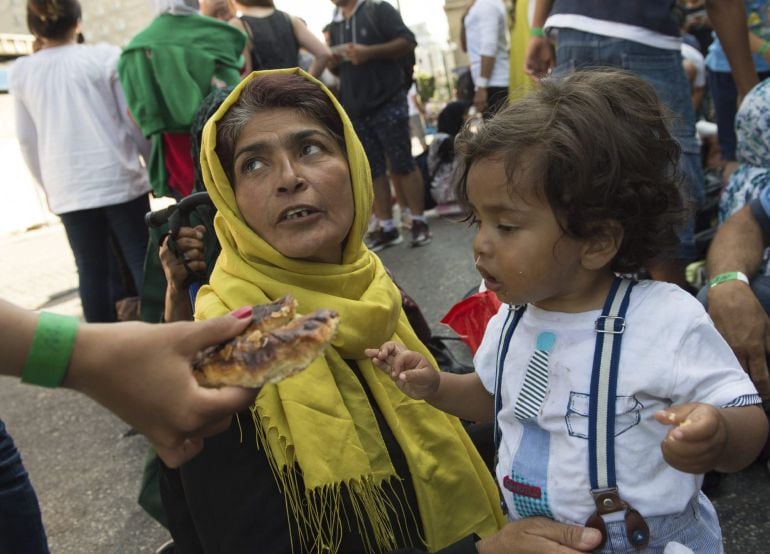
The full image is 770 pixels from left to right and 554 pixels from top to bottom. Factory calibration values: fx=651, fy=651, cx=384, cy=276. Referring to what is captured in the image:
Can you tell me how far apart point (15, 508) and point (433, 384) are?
1.04m

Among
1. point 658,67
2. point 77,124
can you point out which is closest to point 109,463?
point 77,124

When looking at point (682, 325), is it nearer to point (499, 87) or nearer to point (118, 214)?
point (118, 214)

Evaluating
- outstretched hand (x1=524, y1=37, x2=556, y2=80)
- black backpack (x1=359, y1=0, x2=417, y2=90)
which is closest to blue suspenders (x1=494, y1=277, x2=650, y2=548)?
outstretched hand (x1=524, y1=37, x2=556, y2=80)

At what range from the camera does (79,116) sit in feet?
12.2

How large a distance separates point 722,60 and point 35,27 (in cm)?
379

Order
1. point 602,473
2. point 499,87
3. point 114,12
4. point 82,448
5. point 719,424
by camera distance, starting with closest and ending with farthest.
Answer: point 719,424
point 602,473
point 82,448
point 499,87
point 114,12

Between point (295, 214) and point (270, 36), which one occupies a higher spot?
point (270, 36)

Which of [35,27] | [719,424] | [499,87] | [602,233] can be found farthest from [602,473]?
[499,87]

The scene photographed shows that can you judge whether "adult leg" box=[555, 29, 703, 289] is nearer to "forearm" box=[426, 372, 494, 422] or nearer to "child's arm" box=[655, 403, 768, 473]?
"forearm" box=[426, 372, 494, 422]

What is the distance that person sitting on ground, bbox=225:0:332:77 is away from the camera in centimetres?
437

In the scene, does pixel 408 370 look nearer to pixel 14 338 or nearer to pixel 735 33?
pixel 14 338

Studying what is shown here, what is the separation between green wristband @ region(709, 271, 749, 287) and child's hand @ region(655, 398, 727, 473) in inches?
37.9

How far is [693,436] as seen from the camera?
1.08m

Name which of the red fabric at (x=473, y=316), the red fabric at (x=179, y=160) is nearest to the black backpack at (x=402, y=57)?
the red fabric at (x=179, y=160)
